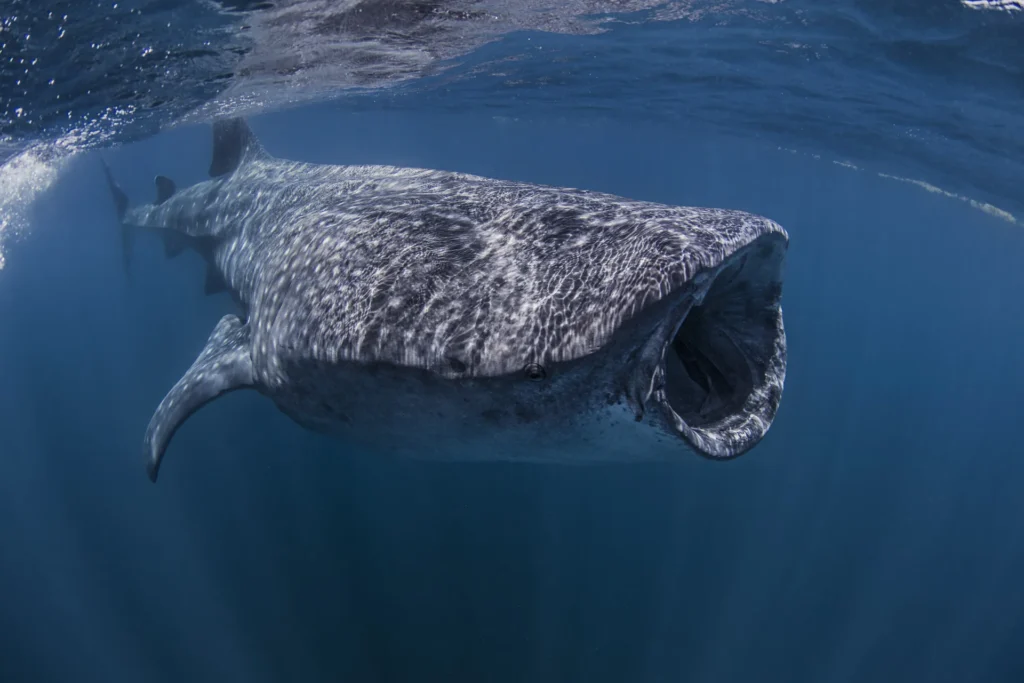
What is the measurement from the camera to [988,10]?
30.8 feet

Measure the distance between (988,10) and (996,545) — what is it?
1814cm

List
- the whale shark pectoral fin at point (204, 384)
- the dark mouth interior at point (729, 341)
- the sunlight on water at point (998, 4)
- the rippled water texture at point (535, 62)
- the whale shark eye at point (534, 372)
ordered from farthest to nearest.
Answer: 1. the rippled water texture at point (535, 62)
2. the sunlight on water at point (998, 4)
3. the whale shark pectoral fin at point (204, 384)
4. the dark mouth interior at point (729, 341)
5. the whale shark eye at point (534, 372)

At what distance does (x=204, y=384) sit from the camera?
202 inches

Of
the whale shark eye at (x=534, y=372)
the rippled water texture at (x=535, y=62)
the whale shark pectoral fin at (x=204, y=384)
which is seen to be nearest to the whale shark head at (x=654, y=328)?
the whale shark eye at (x=534, y=372)

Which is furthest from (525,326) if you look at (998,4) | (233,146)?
(998,4)

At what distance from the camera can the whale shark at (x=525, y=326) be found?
8.07ft

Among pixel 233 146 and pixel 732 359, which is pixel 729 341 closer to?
pixel 732 359

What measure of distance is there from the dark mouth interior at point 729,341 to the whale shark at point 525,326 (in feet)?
0.04

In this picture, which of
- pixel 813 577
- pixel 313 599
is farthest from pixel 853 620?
pixel 313 599

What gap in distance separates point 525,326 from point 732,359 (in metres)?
1.37

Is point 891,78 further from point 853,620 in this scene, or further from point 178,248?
point 178,248

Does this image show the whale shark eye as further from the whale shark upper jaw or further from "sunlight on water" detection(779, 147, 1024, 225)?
"sunlight on water" detection(779, 147, 1024, 225)

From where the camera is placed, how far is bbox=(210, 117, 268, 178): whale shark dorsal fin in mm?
9820

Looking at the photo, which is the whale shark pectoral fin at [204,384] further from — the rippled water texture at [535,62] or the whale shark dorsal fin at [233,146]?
the rippled water texture at [535,62]
